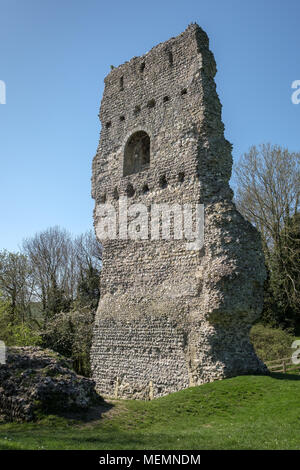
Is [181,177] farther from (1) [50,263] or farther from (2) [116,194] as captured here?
(1) [50,263]

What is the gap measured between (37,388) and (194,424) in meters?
3.01

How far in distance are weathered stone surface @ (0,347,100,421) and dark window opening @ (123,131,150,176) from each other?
23.6ft

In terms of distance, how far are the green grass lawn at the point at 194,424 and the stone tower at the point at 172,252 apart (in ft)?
3.56

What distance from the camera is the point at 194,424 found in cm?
743

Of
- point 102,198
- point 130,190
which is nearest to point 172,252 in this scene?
point 130,190

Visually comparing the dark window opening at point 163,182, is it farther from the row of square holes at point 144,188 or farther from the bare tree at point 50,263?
the bare tree at point 50,263

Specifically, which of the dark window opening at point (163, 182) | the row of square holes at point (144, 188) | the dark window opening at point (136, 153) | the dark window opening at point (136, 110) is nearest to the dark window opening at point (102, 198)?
the row of square holes at point (144, 188)

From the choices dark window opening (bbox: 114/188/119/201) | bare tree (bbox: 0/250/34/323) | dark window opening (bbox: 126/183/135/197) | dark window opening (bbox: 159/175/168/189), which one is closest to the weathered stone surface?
dark window opening (bbox: 159/175/168/189)

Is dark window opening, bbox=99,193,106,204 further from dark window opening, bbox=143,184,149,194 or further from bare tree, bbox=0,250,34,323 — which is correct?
bare tree, bbox=0,250,34,323

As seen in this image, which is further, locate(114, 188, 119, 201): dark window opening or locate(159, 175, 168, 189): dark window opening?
locate(114, 188, 119, 201): dark window opening

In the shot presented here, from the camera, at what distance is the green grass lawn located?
5.75 metres
